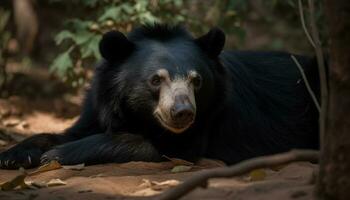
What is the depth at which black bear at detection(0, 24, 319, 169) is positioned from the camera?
5031 mm

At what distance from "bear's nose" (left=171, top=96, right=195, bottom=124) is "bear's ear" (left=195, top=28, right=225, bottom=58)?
716 millimetres

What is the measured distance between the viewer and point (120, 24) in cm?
752

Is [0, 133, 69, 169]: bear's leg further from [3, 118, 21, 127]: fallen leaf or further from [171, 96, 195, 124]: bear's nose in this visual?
[3, 118, 21, 127]: fallen leaf

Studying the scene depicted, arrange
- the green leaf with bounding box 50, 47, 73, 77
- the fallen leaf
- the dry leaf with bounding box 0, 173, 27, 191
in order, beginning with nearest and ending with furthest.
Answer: the dry leaf with bounding box 0, 173, 27, 191
the green leaf with bounding box 50, 47, 73, 77
the fallen leaf

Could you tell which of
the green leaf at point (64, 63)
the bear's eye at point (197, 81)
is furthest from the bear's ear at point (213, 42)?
the green leaf at point (64, 63)

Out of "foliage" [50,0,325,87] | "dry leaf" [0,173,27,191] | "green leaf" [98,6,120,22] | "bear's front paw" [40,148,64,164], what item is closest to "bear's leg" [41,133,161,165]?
"bear's front paw" [40,148,64,164]

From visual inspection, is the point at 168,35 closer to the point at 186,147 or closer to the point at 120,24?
the point at 186,147

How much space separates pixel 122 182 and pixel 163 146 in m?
0.97

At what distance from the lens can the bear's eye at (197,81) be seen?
5.01m

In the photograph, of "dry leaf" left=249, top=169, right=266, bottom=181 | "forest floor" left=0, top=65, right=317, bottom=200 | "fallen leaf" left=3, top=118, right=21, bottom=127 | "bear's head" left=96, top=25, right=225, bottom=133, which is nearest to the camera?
"forest floor" left=0, top=65, right=317, bottom=200

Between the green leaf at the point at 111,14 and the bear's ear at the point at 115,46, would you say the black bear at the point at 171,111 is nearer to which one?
the bear's ear at the point at 115,46

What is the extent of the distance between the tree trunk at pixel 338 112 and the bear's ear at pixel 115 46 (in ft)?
8.28

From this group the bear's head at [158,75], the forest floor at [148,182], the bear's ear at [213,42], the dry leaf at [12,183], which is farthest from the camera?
the bear's ear at [213,42]

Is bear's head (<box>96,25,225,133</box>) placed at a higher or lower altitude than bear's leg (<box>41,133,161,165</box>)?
higher
